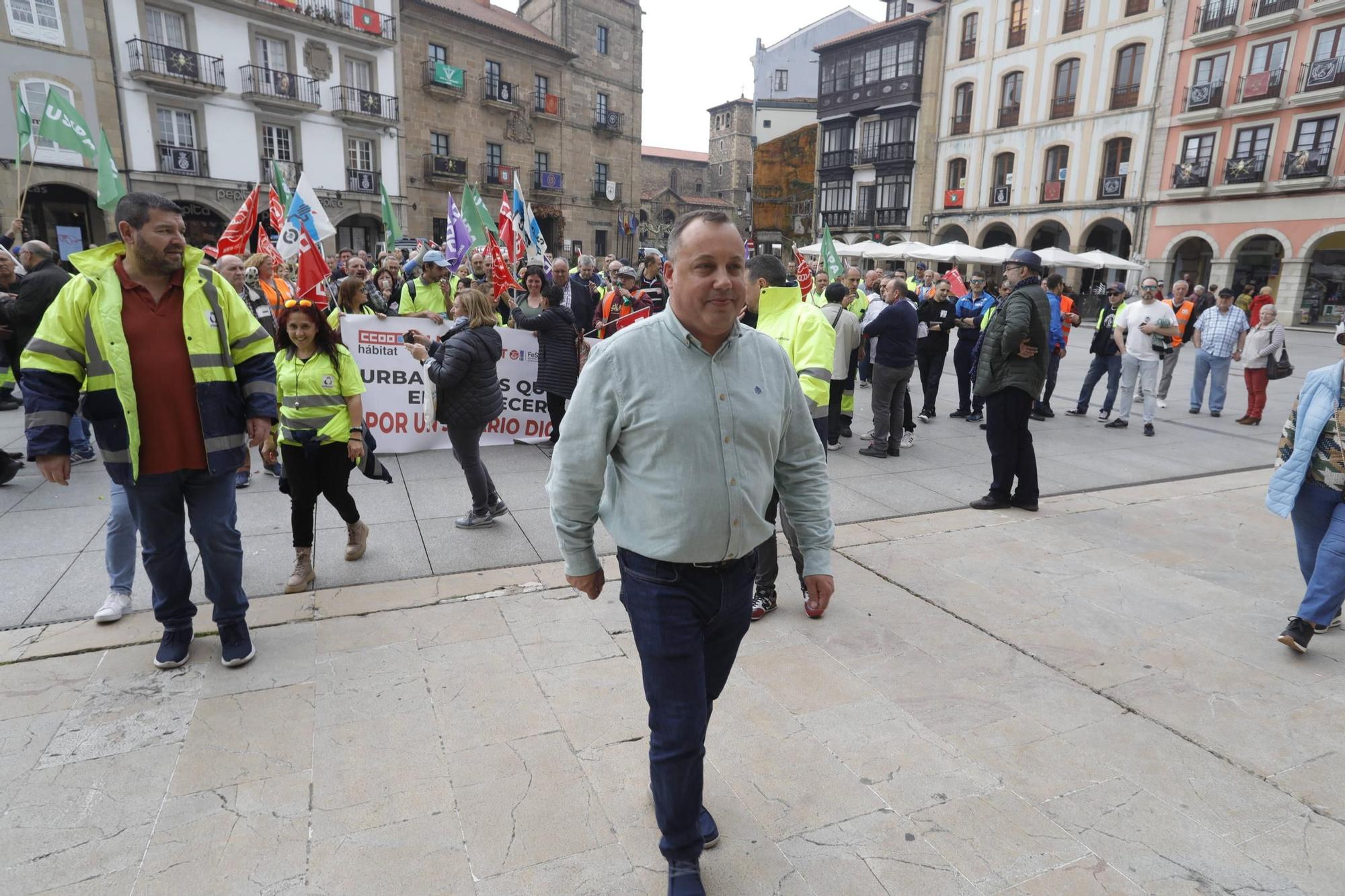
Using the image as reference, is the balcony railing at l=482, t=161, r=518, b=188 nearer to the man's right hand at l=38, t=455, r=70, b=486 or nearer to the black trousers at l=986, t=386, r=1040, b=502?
the black trousers at l=986, t=386, r=1040, b=502

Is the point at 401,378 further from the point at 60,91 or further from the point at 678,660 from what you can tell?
the point at 60,91

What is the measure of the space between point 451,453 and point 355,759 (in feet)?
17.2

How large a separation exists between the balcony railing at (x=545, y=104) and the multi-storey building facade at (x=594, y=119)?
238 mm

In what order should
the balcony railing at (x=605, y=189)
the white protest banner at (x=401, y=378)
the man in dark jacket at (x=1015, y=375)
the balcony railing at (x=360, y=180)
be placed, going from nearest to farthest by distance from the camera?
the man in dark jacket at (x=1015, y=375) → the white protest banner at (x=401, y=378) → the balcony railing at (x=360, y=180) → the balcony railing at (x=605, y=189)

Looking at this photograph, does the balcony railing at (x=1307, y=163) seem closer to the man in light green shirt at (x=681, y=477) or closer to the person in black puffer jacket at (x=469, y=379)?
the person in black puffer jacket at (x=469, y=379)

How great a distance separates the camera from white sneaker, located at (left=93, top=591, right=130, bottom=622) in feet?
12.9

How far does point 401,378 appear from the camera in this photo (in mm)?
7711

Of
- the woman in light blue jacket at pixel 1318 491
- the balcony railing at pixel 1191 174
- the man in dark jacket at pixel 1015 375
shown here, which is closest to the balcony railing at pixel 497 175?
the balcony railing at pixel 1191 174

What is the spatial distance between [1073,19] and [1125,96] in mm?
4266

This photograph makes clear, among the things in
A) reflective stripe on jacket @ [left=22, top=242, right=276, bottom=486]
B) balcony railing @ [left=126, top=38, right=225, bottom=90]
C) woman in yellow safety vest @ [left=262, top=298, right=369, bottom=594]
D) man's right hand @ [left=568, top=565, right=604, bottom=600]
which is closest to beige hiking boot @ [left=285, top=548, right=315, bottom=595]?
woman in yellow safety vest @ [left=262, top=298, right=369, bottom=594]

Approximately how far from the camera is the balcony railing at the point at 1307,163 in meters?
24.8

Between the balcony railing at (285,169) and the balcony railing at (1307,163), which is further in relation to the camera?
the balcony railing at (285,169)

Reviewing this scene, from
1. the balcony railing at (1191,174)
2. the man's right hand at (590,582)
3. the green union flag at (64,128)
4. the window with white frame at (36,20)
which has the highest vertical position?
the window with white frame at (36,20)

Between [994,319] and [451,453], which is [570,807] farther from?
[451,453]
